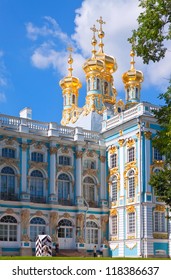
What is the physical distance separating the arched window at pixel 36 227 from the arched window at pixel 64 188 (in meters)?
2.19

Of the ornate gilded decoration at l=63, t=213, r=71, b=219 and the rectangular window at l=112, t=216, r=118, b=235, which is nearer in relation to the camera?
the ornate gilded decoration at l=63, t=213, r=71, b=219

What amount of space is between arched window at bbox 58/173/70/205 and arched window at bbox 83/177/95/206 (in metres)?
1.43

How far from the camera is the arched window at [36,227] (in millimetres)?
38000

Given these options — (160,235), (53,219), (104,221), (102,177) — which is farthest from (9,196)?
(160,235)

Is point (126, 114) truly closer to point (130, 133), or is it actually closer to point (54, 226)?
point (130, 133)

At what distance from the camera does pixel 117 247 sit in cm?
3903

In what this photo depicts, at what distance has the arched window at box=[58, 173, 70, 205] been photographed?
131ft

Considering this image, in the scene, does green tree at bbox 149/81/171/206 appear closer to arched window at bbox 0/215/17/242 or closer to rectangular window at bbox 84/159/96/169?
arched window at bbox 0/215/17/242

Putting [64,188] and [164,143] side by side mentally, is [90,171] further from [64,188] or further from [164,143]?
[164,143]

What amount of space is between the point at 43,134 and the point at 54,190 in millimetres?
4081

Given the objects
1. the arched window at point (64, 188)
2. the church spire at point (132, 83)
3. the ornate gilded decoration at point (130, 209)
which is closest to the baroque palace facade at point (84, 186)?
the arched window at point (64, 188)

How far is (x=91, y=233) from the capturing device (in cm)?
4025

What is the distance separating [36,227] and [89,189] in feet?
17.2

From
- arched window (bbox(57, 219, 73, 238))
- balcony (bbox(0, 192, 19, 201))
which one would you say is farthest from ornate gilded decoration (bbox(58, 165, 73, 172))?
balcony (bbox(0, 192, 19, 201))
